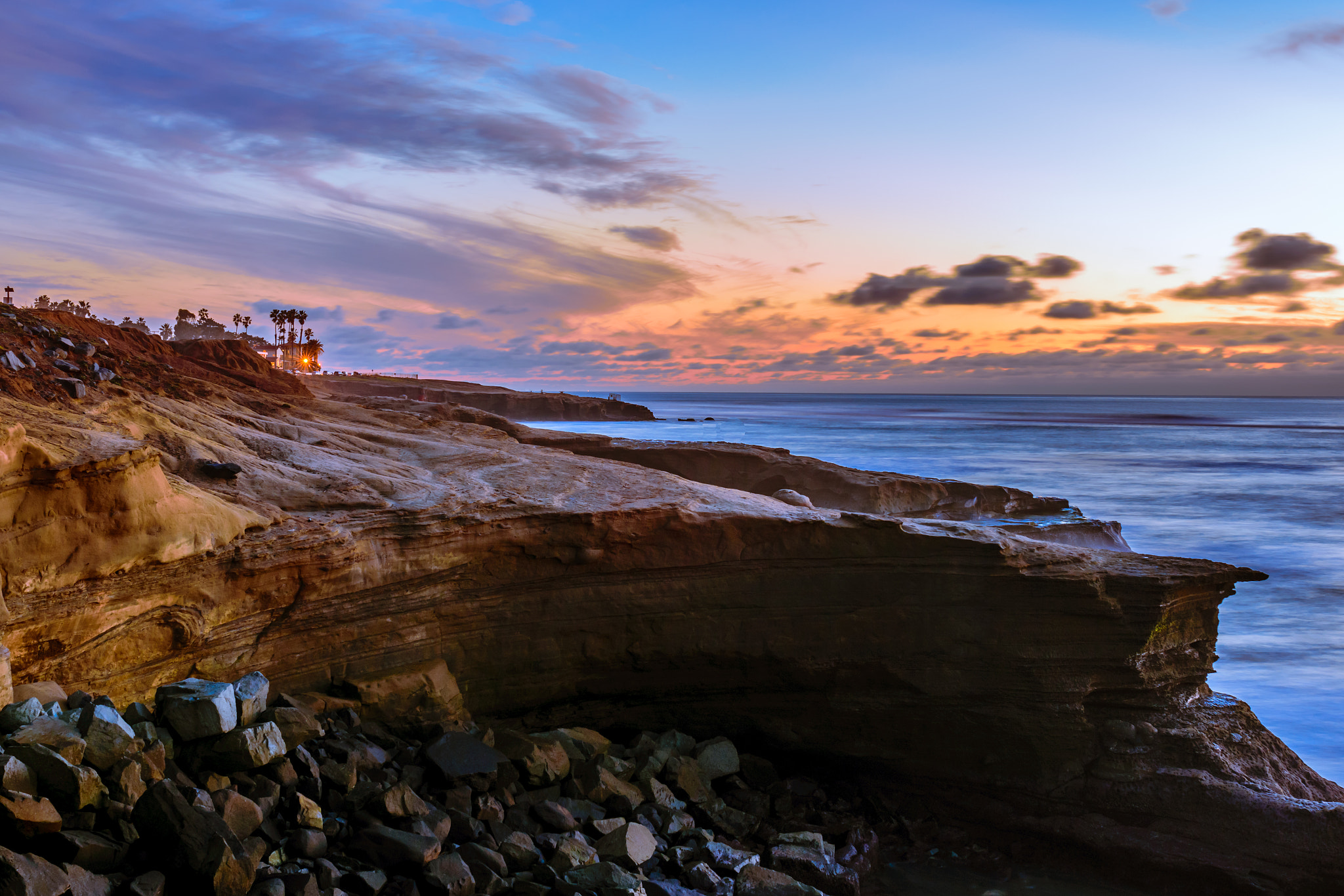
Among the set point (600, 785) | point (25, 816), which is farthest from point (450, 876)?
point (25, 816)

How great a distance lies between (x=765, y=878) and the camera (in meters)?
6.43

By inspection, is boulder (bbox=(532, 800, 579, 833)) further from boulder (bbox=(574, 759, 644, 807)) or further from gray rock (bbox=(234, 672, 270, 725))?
gray rock (bbox=(234, 672, 270, 725))

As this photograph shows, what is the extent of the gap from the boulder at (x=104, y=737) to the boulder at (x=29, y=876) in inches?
33.8

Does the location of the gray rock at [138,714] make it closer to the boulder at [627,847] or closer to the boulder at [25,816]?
the boulder at [25,816]

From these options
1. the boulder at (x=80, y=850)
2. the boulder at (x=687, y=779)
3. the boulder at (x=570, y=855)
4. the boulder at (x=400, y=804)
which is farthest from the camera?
the boulder at (x=687, y=779)

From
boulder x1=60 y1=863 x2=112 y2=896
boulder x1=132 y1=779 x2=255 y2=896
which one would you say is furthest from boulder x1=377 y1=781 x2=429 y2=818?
boulder x1=60 y1=863 x2=112 y2=896

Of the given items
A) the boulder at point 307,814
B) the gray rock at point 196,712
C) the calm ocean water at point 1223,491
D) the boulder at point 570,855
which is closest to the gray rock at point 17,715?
the gray rock at point 196,712

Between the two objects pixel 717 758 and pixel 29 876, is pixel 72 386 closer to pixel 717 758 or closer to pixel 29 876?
pixel 29 876

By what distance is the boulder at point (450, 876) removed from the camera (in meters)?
5.13

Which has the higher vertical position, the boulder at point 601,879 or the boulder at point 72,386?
the boulder at point 72,386

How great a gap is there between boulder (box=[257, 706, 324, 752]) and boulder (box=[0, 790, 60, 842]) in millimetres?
1836

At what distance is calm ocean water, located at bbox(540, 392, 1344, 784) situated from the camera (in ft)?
43.0

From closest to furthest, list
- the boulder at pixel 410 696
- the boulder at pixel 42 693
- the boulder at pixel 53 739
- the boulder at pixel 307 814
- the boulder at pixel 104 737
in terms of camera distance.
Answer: the boulder at pixel 53 739 < the boulder at pixel 104 737 < the boulder at pixel 42 693 < the boulder at pixel 307 814 < the boulder at pixel 410 696

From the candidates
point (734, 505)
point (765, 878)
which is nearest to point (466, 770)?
point (765, 878)
